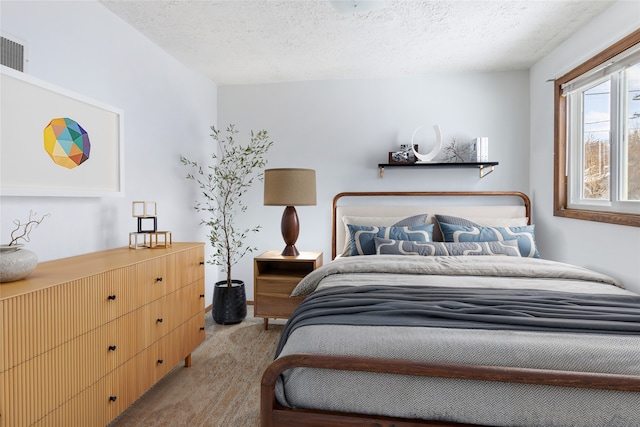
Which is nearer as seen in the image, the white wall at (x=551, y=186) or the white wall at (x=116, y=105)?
the white wall at (x=116, y=105)

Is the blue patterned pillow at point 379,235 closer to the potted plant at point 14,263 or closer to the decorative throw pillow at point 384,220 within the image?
the decorative throw pillow at point 384,220

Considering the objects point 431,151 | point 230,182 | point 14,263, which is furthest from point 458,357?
point 230,182

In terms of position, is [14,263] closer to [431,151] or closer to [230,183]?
[230,183]

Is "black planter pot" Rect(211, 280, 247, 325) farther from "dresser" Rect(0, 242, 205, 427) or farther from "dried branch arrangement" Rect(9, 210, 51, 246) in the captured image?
"dried branch arrangement" Rect(9, 210, 51, 246)

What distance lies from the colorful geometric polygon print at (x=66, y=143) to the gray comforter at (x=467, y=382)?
5.38 feet

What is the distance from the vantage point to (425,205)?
12.5ft

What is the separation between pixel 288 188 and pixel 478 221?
183 centimetres

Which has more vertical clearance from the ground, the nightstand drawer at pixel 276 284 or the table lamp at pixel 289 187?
the table lamp at pixel 289 187

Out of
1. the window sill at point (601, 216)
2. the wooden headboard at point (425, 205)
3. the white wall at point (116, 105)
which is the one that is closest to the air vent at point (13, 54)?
the white wall at point (116, 105)

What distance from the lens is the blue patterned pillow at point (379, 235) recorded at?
322cm

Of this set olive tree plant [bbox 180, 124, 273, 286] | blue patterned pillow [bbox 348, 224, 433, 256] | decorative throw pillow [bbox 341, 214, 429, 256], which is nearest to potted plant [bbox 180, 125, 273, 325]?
olive tree plant [bbox 180, 124, 273, 286]

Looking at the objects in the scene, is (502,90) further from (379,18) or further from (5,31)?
(5,31)

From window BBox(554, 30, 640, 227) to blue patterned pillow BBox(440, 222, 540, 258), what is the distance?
36 cm

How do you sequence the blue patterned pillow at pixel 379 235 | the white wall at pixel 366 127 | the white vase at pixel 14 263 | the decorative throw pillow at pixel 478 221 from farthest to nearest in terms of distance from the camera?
the white wall at pixel 366 127, the decorative throw pillow at pixel 478 221, the blue patterned pillow at pixel 379 235, the white vase at pixel 14 263
